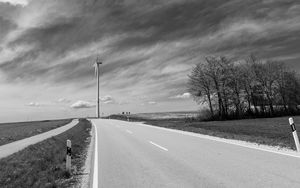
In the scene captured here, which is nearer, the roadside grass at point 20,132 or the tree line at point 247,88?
the roadside grass at point 20,132

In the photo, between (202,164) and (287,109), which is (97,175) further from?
(287,109)

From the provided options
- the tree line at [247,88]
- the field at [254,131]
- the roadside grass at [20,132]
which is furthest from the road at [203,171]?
the tree line at [247,88]

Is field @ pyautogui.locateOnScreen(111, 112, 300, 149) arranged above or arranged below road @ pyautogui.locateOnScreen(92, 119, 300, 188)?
above

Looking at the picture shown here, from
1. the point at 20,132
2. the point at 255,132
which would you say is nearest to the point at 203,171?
the point at 255,132

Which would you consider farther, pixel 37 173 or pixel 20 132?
pixel 20 132

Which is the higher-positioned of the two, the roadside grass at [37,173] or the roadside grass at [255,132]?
the roadside grass at [255,132]

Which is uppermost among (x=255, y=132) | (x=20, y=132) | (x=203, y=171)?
(x=20, y=132)

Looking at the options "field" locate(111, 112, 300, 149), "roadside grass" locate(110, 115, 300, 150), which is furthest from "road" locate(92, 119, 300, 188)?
"field" locate(111, 112, 300, 149)

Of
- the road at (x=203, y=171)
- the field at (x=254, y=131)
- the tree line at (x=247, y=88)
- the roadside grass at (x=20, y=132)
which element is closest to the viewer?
the road at (x=203, y=171)

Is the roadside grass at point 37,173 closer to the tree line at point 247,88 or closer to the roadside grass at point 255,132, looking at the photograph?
the roadside grass at point 255,132

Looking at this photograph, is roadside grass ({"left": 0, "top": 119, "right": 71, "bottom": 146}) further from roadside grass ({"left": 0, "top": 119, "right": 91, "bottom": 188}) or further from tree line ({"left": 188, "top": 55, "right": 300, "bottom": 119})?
tree line ({"left": 188, "top": 55, "right": 300, "bottom": 119})

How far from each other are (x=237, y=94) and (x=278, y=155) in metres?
46.0

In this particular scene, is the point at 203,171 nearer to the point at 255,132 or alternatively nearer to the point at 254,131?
the point at 255,132

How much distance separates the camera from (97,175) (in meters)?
7.02
